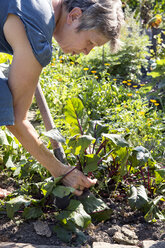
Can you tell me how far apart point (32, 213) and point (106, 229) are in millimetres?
459

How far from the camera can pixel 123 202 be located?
2408mm

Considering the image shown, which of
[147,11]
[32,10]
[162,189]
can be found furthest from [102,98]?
[147,11]

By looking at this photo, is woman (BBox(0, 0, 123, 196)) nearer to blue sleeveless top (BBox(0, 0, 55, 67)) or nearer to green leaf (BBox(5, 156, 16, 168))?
blue sleeveless top (BBox(0, 0, 55, 67))

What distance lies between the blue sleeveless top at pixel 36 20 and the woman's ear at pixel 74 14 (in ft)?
0.46

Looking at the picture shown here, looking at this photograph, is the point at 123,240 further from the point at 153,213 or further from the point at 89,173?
the point at 89,173

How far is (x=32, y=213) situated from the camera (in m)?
2.08

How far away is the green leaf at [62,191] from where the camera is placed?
186 centimetres

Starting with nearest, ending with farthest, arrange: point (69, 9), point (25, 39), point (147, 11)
→ point (25, 39)
point (69, 9)
point (147, 11)

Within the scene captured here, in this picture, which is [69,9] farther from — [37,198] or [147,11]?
[147,11]

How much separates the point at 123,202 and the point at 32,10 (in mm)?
1426

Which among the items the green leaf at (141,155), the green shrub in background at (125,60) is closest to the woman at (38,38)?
the green leaf at (141,155)

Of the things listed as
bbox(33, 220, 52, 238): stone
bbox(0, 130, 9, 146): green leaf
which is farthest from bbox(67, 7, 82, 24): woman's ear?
bbox(33, 220, 52, 238): stone

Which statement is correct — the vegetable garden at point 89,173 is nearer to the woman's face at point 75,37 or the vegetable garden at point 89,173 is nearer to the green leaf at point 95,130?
the green leaf at point 95,130

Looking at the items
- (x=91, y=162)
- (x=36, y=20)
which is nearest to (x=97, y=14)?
(x=36, y=20)
